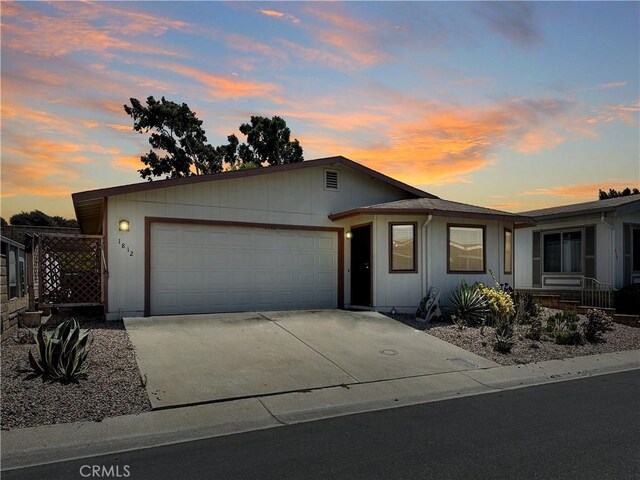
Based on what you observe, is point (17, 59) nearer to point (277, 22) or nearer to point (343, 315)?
point (277, 22)

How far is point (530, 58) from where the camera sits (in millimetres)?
10719

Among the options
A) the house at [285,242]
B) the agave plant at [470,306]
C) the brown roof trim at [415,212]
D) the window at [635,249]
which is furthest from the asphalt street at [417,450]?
the window at [635,249]

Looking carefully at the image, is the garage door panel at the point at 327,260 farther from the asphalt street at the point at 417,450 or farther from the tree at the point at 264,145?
the tree at the point at 264,145

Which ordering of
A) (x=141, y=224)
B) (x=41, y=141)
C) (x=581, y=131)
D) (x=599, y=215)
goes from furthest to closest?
1. (x=599, y=215)
2. (x=581, y=131)
3. (x=41, y=141)
4. (x=141, y=224)

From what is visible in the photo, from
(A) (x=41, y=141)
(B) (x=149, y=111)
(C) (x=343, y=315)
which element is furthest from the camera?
(B) (x=149, y=111)

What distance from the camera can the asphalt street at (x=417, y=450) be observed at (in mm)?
3754

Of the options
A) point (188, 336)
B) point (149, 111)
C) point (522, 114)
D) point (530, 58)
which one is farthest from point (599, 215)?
point (149, 111)

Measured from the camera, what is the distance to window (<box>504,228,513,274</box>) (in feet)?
43.9

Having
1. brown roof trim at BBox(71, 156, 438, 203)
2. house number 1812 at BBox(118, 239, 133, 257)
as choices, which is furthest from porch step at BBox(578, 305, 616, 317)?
house number 1812 at BBox(118, 239, 133, 257)

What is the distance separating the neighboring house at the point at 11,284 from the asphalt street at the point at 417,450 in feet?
18.6

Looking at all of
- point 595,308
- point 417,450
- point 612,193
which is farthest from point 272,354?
point 612,193

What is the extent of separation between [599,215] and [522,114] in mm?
4440

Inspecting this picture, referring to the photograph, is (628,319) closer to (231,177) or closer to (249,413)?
(231,177)

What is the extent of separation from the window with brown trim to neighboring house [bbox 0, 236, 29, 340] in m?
12.5
